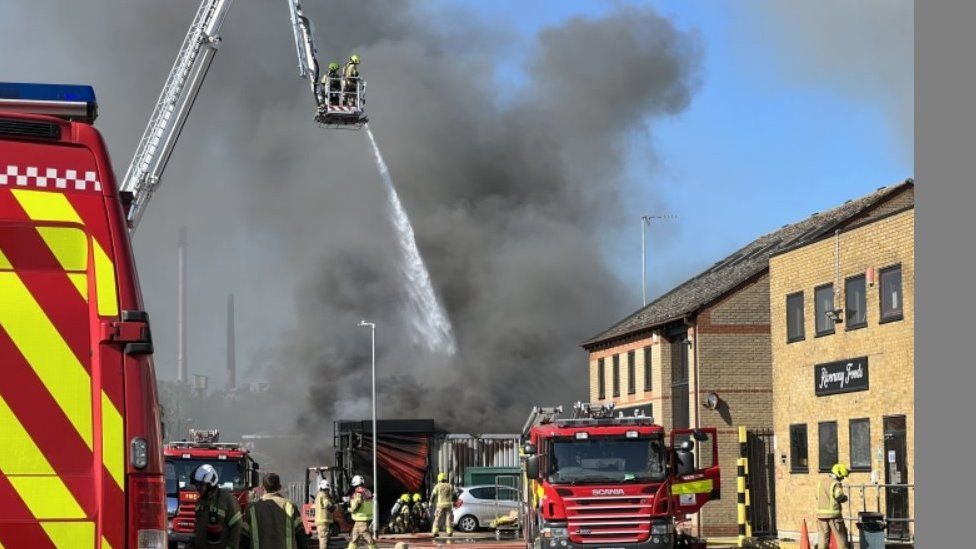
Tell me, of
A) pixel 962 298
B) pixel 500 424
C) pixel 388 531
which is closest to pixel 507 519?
pixel 388 531

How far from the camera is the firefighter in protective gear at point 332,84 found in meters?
35.9

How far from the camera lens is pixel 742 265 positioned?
1710 inches

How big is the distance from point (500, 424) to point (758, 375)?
88.5 ft

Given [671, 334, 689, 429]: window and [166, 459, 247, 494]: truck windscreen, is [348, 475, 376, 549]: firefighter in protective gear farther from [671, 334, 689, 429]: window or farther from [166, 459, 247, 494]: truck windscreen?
[671, 334, 689, 429]: window

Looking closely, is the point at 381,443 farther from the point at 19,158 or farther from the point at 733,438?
the point at 19,158

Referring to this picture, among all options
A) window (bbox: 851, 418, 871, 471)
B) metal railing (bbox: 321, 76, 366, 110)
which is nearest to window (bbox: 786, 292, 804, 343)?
window (bbox: 851, 418, 871, 471)

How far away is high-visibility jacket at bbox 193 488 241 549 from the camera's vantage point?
11680 mm

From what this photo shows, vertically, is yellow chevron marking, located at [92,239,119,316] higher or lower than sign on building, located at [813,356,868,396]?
lower

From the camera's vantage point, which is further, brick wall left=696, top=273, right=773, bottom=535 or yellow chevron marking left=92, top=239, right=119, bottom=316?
brick wall left=696, top=273, right=773, bottom=535

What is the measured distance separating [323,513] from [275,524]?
9.73 metres

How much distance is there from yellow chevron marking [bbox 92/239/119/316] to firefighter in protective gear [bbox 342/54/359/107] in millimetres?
30707

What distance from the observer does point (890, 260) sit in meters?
29.0

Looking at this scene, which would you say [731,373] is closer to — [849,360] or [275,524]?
[849,360]

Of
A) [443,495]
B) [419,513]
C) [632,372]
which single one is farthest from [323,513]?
[632,372]
